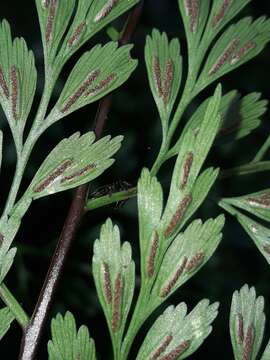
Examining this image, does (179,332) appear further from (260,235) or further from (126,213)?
(126,213)

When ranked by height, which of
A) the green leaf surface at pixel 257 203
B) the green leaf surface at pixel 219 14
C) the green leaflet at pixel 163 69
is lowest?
the green leaf surface at pixel 257 203

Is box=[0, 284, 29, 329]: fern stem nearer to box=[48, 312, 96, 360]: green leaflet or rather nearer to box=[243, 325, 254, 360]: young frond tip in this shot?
box=[48, 312, 96, 360]: green leaflet

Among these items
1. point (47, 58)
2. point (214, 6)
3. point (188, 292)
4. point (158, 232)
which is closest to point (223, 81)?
point (188, 292)

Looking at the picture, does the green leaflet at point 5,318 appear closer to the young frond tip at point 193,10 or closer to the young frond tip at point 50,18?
the young frond tip at point 50,18

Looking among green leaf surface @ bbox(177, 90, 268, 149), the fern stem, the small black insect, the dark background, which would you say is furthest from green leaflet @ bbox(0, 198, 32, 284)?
the dark background

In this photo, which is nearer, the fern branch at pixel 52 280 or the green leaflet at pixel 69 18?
the fern branch at pixel 52 280

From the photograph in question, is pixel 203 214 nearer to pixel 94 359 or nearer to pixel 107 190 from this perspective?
pixel 107 190

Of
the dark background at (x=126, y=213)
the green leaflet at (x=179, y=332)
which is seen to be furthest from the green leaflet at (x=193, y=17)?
the green leaflet at (x=179, y=332)
